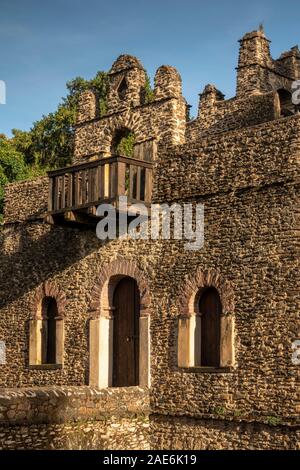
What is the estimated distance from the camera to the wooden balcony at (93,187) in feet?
61.7

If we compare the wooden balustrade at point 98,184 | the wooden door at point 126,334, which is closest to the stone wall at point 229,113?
the wooden balustrade at point 98,184

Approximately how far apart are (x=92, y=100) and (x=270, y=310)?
8328 millimetres

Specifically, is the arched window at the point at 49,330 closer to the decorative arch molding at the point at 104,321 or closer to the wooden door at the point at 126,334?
the decorative arch molding at the point at 104,321

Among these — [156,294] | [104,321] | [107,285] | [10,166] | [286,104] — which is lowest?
[104,321]

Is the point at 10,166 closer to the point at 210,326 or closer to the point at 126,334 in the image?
the point at 126,334

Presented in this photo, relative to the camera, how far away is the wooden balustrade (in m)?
18.8

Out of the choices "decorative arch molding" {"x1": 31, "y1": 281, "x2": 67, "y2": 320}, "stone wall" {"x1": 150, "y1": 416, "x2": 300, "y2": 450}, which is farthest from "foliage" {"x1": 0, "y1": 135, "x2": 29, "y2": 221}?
"stone wall" {"x1": 150, "y1": 416, "x2": 300, "y2": 450}

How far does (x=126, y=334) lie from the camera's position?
20.0 metres

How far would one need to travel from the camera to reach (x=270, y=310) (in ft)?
54.9

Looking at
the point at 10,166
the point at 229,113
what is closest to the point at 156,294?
the point at 229,113

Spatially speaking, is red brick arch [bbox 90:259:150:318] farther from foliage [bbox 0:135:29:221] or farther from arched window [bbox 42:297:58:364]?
foliage [bbox 0:135:29:221]

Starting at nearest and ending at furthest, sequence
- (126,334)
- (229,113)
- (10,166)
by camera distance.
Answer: (126,334) → (229,113) → (10,166)

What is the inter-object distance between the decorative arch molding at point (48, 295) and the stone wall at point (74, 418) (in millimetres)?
3675

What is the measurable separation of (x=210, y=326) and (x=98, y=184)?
3943 millimetres
